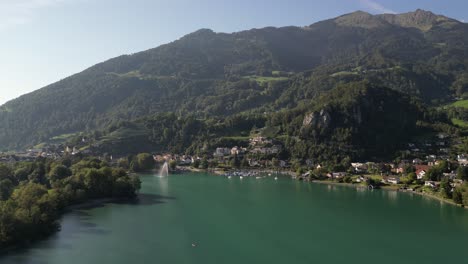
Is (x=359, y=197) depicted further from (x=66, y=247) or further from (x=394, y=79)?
(x=394, y=79)

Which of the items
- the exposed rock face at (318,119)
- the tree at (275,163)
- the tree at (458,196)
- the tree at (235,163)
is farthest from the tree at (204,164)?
the tree at (458,196)

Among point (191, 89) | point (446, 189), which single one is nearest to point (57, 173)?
point (446, 189)

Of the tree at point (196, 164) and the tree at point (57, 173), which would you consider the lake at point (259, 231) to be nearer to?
the tree at point (57, 173)

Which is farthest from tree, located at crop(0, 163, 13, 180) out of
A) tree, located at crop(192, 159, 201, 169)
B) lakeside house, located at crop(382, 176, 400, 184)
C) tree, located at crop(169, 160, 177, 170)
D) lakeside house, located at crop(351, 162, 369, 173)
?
lakeside house, located at crop(351, 162, 369, 173)

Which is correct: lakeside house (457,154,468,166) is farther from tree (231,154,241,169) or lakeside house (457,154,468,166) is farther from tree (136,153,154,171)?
tree (136,153,154,171)

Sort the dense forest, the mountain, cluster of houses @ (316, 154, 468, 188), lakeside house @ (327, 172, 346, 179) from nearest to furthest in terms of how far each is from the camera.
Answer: cluster of houses @ (316, 154, 468, 188) < lakeside house @ (327, 172, 346, 179) < the dense forest < the mountain
